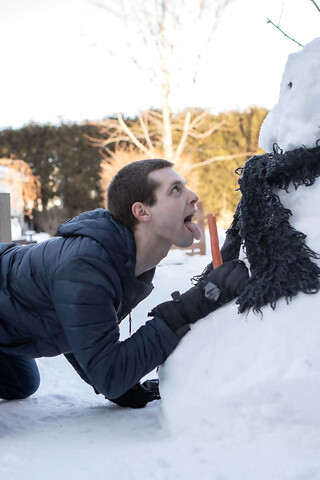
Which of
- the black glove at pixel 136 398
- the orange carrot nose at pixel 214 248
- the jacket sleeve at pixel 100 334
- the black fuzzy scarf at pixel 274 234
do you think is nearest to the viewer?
the black fuzzy scarf at pixel 274 234

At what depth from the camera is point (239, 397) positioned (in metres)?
1.09

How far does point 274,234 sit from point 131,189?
1.77 feet

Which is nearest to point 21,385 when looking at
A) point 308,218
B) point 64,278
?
point 64,278

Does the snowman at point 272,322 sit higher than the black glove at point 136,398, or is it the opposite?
the snowman at point 272,322

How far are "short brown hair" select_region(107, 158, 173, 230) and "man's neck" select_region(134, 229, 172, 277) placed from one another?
5 centimetres

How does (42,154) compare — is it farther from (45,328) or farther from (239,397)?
(239,397)

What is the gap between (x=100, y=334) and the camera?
4.31 ft

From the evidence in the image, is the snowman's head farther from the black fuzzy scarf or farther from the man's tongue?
the man's tongue

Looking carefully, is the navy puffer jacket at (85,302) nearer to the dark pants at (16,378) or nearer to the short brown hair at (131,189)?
the short brown hair at (131,189)

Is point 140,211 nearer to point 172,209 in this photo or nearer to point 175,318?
point 172,209

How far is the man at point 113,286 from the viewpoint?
1.32 meters

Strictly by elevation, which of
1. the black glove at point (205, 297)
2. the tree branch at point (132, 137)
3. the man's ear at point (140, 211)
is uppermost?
the tree branch at point (132, 137)

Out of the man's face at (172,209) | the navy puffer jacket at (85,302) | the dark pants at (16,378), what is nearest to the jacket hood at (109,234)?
the navy puffer jacket at (85,302)

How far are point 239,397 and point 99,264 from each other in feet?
1.88
